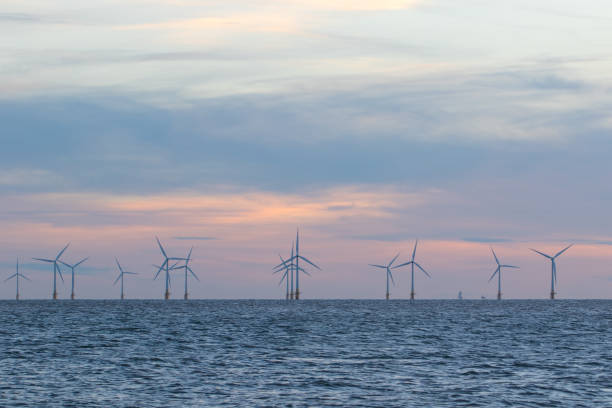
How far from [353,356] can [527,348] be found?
21.9m

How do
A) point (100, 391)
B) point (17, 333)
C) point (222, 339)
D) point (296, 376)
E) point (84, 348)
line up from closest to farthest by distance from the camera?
point (100, 391), point (296, 376), point (84, 348), point (222, 339), point (17, 333)

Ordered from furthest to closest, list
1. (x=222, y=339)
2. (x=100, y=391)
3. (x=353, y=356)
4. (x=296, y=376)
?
(x=222, y=339) < (x=353, y=356) < (x=296, y=376) < (x=100, y=391)

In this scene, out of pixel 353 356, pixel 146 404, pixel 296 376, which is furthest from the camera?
pixel 353 356

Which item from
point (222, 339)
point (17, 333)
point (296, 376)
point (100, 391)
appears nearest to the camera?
point (100, 391)

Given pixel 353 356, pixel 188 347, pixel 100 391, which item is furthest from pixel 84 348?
pixel 100 391

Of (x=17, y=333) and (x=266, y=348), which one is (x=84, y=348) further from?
(x=17, y=333)

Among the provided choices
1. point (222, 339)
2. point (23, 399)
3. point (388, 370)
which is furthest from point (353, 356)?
point (23, 399)

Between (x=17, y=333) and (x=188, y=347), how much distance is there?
35196 millimetres

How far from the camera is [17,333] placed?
111 m

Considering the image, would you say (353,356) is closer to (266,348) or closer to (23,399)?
(266,348)

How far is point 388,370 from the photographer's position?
65.5m

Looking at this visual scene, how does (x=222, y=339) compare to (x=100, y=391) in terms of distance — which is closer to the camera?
(x=100, y=391)

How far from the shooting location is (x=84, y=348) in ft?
280

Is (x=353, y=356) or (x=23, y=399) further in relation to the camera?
(x=353, y=356)
